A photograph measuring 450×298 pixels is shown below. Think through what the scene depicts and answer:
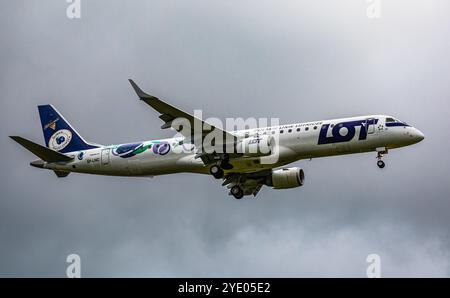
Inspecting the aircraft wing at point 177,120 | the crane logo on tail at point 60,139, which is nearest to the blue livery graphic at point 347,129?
the aircraft wing at point 177,120

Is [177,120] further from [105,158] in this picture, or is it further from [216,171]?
[105,158]

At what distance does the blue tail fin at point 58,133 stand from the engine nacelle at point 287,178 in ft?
41.0

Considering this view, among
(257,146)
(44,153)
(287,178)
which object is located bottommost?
(287,178)

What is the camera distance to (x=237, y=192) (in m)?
60.2

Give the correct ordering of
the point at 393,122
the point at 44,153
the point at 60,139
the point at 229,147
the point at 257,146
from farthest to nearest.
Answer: the point at 60,139
the point at 44,153
the point at 229,147
the point at 257,146
the point at 393,122

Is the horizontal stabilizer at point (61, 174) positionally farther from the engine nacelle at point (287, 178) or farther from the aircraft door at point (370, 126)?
the aircraft door at point (370, 126)

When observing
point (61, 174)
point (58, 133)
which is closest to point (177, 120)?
point (61, 174)

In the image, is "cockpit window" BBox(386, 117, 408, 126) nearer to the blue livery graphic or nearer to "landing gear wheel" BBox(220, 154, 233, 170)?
the blue livery graphic

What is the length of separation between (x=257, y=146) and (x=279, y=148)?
4.54ft

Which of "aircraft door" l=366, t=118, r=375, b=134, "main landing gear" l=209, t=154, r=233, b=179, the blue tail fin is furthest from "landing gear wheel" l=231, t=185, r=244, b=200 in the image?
"aircraft door" l=366, t=118, r=375, b=134

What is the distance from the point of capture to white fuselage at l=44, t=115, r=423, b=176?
174 feet

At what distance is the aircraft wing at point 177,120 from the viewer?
165 ft
